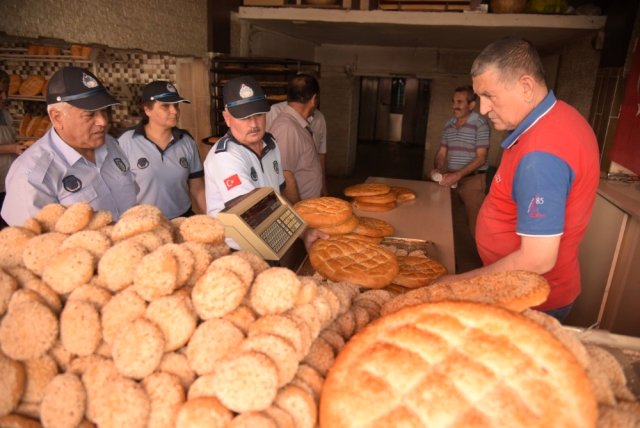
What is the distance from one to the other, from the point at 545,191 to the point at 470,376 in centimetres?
94

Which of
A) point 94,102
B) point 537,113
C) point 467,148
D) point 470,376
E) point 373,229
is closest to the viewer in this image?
point 470,376

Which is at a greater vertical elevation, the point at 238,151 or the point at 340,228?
the point at 238,151

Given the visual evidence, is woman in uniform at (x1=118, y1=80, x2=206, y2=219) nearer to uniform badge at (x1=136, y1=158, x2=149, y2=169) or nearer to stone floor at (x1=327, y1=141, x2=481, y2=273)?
uniform badge at (x1=136, y1=158, x2=149, y2=169)

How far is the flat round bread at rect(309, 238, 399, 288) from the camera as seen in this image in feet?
6.11

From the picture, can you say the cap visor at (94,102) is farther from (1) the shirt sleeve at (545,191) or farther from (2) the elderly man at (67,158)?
(1) the shirt sleeve at (545,191)

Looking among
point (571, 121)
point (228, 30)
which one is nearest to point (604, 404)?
point (571, 121)

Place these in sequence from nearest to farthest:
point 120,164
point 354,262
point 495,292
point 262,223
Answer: point 495,292 < point 262,223 < point 354,262 < point 120,164

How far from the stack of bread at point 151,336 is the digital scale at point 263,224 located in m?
0.50

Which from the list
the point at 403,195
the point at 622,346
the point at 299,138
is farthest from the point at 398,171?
the point at 622,346

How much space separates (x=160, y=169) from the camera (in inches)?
126

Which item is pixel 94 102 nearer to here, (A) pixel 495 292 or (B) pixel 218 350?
(B) pixel 218 350

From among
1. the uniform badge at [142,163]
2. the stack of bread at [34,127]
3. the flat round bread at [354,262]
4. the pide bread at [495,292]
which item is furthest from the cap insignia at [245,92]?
the stack of bread at [34,127]

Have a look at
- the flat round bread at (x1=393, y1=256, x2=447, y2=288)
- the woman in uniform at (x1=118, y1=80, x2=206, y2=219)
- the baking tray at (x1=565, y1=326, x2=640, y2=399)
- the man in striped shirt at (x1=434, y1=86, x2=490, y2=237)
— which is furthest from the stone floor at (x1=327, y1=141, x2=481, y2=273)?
the baking tray at (x1=565, y1=326, x2=640, y2=399)

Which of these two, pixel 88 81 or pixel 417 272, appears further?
pixel 88 81
